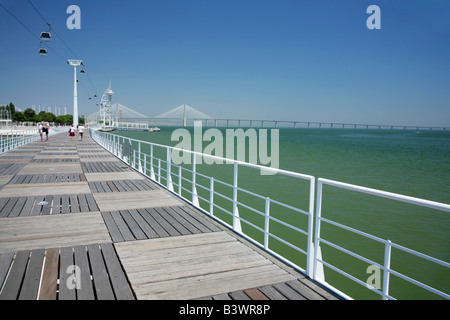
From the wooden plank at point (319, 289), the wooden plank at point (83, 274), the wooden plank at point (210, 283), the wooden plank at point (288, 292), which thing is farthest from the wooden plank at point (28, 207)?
the wooden plank at point (319, 289)

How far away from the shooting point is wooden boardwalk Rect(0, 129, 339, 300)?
9.76 ft

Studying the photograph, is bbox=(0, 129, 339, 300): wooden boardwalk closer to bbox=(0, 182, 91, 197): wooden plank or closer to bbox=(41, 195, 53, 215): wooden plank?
bbox=(41, 195, 53, 215): wooden plank

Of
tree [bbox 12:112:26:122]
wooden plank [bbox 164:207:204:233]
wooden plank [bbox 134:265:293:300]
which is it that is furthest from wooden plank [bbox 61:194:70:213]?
tree [bbox 12:112:26:122]

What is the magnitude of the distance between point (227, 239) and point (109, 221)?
1965 millimetres

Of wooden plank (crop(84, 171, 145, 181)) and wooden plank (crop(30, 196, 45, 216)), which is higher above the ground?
wooden plank (crop(84, 171, 145, 181))

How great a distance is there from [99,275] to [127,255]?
0.56 meters

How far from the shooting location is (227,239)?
4.41 metres

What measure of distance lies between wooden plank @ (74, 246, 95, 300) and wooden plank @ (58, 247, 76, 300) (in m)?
0.05

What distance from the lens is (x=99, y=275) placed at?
128 inches

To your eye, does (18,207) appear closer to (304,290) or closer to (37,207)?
(37,207)

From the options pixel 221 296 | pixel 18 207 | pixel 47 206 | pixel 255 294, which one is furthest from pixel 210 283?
pixel 18 207

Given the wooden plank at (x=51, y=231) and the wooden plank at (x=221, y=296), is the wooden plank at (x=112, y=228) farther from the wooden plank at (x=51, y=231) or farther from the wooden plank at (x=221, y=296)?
the wooden plank at (x=221, y=296)
